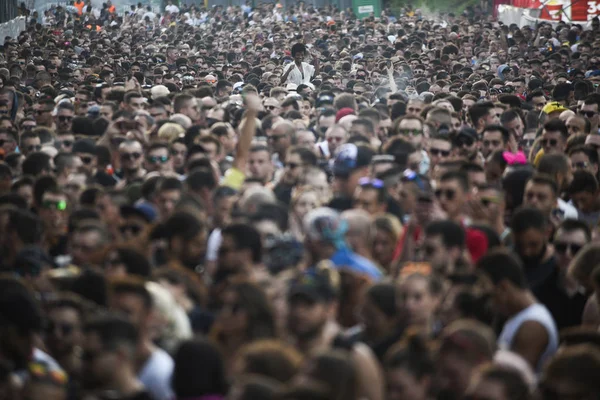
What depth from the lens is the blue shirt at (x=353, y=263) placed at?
22.1ft

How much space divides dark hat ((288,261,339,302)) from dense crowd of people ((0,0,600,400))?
0.02 meters

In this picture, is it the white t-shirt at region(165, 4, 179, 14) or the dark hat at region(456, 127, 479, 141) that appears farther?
the white t-shirt at region(165, 4, 179, 14)

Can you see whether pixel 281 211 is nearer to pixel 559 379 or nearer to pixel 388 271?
pixel 388 271

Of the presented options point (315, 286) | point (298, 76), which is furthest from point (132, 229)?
point (298, 76)

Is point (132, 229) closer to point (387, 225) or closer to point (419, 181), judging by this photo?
point (387, 225)

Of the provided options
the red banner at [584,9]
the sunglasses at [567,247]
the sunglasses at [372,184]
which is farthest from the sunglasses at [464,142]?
the red banner at [584,9]

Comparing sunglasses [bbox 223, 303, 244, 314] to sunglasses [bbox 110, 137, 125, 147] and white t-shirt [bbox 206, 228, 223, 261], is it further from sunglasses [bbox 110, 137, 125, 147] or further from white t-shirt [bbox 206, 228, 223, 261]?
sunglasses [bbox 110, 137, 125, 147]

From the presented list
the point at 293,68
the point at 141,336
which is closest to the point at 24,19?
the point at 293,68

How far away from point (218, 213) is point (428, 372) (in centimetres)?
354

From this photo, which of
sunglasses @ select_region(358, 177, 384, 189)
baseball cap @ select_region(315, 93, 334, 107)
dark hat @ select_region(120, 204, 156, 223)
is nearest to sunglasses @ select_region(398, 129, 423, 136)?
sunglasses @ select_region(358, 177, 384, 189)

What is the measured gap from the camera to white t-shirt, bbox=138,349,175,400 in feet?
17.7

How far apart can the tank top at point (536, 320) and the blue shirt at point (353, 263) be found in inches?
37.4

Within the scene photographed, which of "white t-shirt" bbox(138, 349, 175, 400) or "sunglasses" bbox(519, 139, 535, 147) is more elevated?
→ "white t-shirt" bbox(138, 349, 175, 400)

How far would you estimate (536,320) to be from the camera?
6105 millimetres
